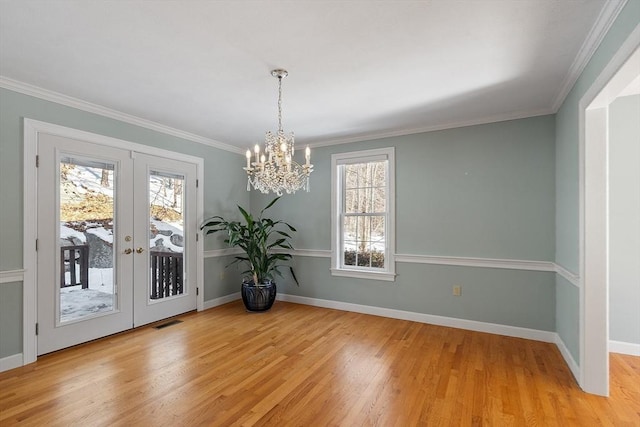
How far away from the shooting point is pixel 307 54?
2.26m

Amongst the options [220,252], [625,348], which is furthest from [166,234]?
[625,348]

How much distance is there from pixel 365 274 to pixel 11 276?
3.66 metres

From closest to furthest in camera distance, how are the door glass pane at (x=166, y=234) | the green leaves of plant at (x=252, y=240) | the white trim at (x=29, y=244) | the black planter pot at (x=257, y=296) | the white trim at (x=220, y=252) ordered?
the white trim at (x=29, y=244)
the door glass pane at (x=166, y=234)
the black planter pot at (x=257, y=296)
the green leaves of plant at (x=252, y=240)
the white trim at (x=220, y=252)

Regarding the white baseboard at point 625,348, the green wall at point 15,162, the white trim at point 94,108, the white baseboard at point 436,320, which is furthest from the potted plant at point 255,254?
the white baseboard at point 625,348

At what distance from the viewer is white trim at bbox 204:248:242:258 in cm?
460

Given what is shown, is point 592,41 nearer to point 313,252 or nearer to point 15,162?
point 313,252

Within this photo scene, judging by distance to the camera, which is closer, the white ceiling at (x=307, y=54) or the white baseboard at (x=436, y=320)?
the white ceiling at (x=307, y=54)

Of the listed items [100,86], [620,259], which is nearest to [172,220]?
[100,86]

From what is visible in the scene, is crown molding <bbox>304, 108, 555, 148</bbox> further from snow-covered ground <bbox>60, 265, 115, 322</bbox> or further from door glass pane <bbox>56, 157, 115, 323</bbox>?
snow-covered ground <bbox>60, 265, 115, 322</bbox>

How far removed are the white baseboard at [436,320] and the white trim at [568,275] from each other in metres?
0.72

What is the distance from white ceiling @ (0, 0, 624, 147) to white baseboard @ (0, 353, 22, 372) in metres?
2.34

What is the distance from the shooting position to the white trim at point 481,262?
133 inches

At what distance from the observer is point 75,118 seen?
3143 millimetres

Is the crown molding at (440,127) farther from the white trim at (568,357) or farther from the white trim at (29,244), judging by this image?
the white trim at (29,244)
